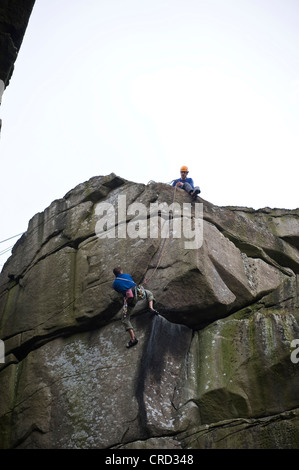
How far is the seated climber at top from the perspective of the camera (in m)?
16.5

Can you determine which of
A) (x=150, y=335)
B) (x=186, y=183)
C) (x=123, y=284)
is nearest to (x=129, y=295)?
(x=123, y=284)

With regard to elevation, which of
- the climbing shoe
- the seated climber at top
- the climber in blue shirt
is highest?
the seated climber at top

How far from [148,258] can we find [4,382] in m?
5.15

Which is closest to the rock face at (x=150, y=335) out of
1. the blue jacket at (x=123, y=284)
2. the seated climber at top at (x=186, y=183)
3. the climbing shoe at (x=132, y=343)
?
the climbing shoe at (x=132, y=343)

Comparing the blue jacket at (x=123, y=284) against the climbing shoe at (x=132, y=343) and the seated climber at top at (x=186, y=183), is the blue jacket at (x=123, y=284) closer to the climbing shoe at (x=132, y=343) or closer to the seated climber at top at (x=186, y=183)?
the climbing shoe at (x=132, y=343)

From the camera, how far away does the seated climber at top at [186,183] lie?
16.5m

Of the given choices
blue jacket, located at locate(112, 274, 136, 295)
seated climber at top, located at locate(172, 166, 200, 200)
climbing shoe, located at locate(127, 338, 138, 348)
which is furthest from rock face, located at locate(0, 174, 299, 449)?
blue jacket, located at locate(112, 274, 136, 295)

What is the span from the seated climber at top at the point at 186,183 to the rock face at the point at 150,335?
371 millimetres

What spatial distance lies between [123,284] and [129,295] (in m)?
0.33

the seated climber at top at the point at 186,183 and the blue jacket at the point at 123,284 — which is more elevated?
the seated climber at top at the point at 186,183

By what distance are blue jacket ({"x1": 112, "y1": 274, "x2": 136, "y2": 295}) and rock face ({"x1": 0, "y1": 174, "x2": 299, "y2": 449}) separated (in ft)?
2.61

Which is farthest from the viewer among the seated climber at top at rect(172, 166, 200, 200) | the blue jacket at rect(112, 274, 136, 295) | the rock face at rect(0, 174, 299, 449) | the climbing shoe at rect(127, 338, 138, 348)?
the seated climber at top at rect(172, 166, 200, 200)

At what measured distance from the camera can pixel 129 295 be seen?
1325 centimetres

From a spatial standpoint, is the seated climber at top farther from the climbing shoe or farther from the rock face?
the climbing shoe
